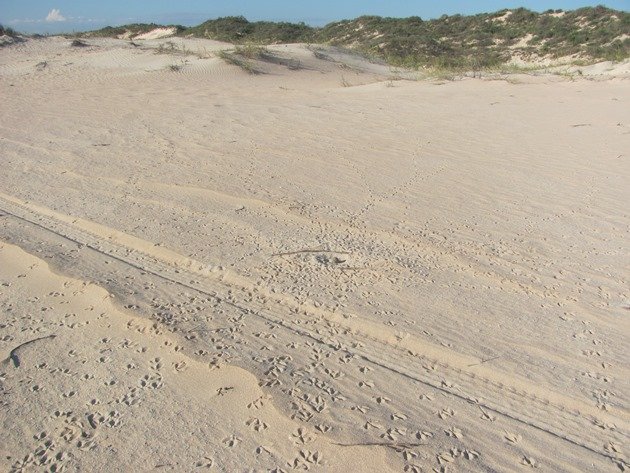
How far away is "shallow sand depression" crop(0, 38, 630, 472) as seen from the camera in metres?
2.03

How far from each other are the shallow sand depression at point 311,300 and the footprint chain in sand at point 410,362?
0.4 inches

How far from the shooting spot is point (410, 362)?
8.13 ft

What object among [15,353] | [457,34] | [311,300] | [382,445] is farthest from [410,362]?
[457,34]

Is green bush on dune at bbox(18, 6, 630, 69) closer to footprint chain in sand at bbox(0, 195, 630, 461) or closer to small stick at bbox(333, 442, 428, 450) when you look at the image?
footprint chain in sand at bbox(0, 195, 630, 461)

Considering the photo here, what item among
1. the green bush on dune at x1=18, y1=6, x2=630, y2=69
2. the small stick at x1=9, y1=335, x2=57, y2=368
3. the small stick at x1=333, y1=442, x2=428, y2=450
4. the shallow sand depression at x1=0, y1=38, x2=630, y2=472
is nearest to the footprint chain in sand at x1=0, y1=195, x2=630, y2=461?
the shallow sand depression at x1=0, y1=38, x2=630, y2=472

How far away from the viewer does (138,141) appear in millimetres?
6164

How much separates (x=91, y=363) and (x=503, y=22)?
2705 cm

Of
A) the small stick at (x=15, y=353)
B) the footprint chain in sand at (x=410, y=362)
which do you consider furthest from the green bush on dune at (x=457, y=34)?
the small stick at (x=15, y=353)

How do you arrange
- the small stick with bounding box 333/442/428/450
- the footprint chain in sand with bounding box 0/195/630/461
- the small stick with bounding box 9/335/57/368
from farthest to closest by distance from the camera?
the small stick with bounding box 9/335/57/368 < the footprint chain in sand with bounding box 0/195/630/461 < the small stick with bounding box 333/442/428/450

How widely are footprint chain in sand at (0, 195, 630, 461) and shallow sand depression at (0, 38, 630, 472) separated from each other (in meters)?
0.01

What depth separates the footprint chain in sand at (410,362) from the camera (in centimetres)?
215

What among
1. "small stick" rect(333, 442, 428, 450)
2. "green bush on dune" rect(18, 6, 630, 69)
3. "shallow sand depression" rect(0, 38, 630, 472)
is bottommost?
"green bush on dune" rect(18, 6, 630, 69)

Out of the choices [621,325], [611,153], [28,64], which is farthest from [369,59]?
Answer: [621,325]

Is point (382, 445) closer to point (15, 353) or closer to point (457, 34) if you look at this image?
point (15, 353)
